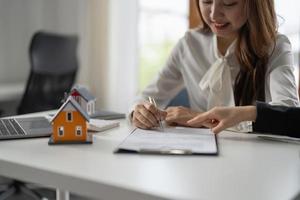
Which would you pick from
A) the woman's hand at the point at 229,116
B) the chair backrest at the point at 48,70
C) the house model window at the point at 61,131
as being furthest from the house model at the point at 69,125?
the chair backrest at the point at 48,70

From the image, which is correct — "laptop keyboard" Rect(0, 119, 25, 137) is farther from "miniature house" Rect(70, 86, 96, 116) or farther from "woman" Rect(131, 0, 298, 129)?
"woman" Rect(131, 0, 298, 129)

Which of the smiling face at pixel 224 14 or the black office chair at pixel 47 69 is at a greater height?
the smiling face at pixel 224 14

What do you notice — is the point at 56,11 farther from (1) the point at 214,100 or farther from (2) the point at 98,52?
(1) the point at 214,100

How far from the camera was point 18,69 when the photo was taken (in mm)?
3314

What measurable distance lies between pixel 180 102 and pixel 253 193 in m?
1.04

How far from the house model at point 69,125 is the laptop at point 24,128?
91mm

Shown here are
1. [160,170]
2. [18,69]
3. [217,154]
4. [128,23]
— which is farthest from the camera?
[18,69]

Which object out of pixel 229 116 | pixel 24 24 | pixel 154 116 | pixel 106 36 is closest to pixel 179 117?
pixel 154 116

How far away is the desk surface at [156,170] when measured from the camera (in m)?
0.69

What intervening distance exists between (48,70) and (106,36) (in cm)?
65

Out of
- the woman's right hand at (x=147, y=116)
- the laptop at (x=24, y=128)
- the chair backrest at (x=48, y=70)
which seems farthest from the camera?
the chair backrest at (x=48, y=70)

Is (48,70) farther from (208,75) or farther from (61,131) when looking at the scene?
(61,131)

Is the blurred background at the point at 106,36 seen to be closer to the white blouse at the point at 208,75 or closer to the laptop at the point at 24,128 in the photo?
the white blouse at the point at 208,75

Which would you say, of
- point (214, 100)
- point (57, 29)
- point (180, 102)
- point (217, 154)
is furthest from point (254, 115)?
point (57, 29)
